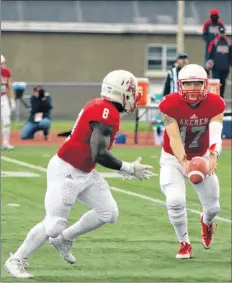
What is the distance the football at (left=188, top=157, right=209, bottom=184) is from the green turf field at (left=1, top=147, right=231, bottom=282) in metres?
0.86

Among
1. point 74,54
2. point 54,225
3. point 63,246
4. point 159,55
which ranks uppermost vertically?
point 54,225

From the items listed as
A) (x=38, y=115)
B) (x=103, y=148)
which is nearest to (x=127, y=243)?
(x=103, y=148)

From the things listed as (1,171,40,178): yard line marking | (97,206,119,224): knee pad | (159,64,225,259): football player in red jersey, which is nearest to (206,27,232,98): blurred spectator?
(1,171,40,178): yard line marking

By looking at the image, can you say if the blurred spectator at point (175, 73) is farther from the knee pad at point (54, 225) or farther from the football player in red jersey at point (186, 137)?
the knee pad at point (54, 225)

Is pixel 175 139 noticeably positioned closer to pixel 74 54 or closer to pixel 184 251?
pixel 184 251

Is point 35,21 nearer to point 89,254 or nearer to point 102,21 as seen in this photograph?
point 102,21

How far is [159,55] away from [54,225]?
35527 millimetres

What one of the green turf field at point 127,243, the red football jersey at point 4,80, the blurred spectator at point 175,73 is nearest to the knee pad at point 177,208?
the green turf field at point 127,243

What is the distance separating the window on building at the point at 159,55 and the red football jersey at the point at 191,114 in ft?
109

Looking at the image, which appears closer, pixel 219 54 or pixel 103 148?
pixel 103 148

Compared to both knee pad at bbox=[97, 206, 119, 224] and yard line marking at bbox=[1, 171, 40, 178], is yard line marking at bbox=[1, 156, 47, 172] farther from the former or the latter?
knee pad at bbox=[97, 206, 119, 224]

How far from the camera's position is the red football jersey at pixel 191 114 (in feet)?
39.8

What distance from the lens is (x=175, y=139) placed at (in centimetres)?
1203

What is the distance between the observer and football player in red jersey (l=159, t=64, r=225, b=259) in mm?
12055
